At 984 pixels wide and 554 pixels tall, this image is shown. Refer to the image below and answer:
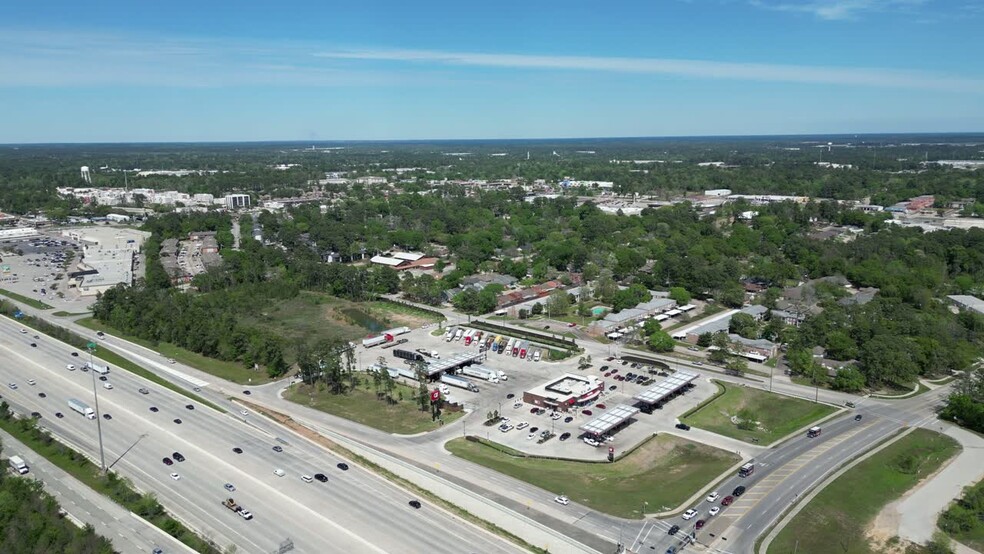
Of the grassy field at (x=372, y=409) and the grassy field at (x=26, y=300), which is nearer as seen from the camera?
the grassy field at (x=372, y=409)

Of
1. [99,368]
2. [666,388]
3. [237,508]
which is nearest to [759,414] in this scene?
[666,388]

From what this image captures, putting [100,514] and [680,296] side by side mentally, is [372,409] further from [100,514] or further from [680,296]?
[680,296]

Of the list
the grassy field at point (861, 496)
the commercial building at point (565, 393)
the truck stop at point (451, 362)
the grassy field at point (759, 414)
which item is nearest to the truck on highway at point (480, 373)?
the truck stop at point (451, 362)

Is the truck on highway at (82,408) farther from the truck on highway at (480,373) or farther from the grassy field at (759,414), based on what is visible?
the grassy field at (759,414)

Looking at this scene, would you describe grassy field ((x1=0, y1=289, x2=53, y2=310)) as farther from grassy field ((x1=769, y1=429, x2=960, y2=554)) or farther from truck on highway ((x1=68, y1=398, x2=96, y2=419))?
grassy field ((x1=769, y1=429, x2=960, y2=554))

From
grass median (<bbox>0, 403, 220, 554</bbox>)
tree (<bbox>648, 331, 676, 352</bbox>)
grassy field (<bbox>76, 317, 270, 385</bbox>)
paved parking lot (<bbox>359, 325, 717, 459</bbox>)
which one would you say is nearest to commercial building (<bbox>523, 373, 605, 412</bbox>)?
paved parking lot (<bbox>359, 325, 717, 459</bbox>)

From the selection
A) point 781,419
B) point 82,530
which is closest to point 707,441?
point 781,419

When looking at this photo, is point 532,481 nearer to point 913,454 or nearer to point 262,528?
point 262,528
